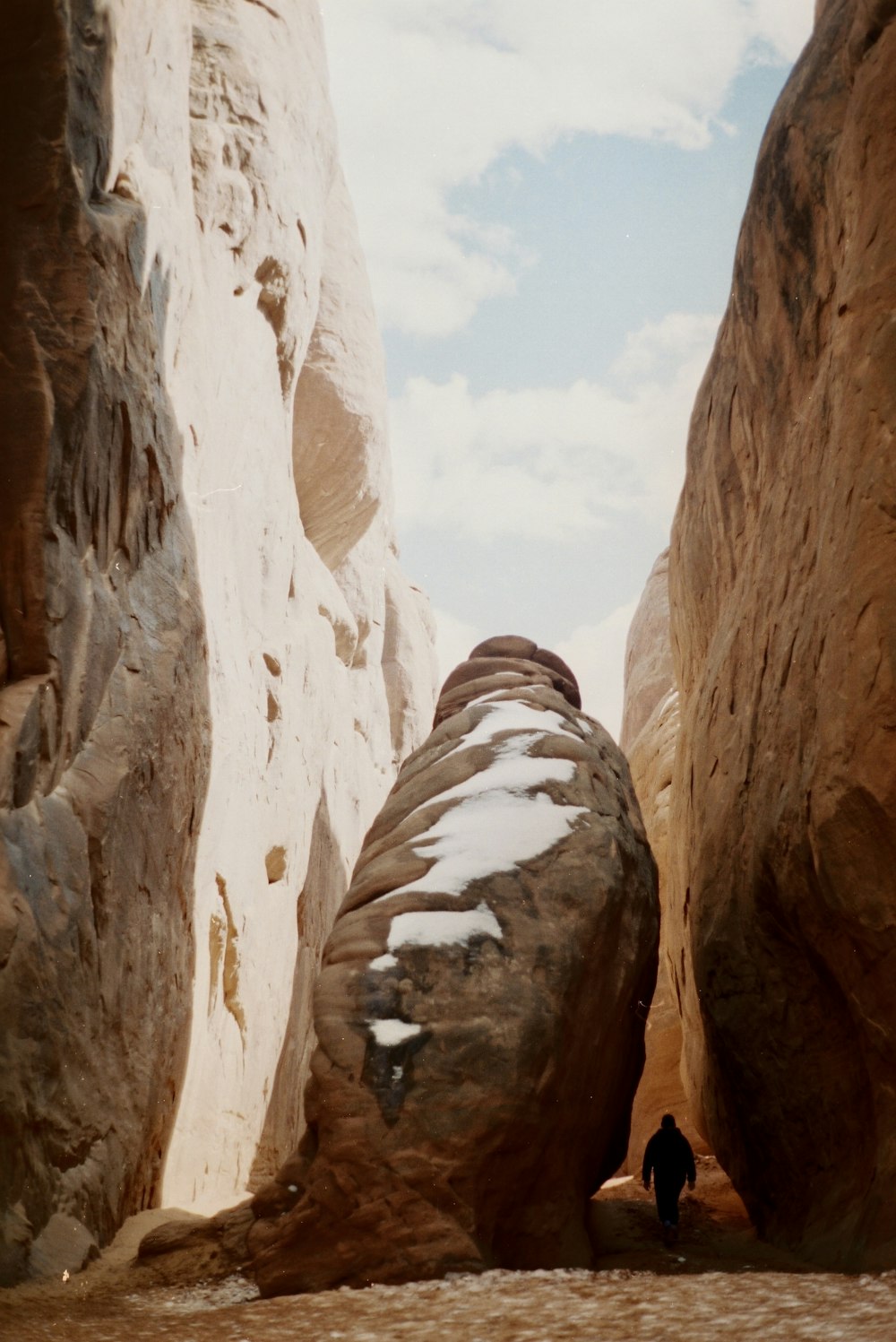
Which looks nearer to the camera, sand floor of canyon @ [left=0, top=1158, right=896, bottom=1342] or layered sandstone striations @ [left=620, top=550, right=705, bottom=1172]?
sand floor of canyon @ [left=0, top=1158, right=896, bottom=1342]

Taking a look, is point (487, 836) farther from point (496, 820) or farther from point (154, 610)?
point (154, 610)

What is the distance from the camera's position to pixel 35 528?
8422 millimetres

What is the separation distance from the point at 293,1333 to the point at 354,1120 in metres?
1.83

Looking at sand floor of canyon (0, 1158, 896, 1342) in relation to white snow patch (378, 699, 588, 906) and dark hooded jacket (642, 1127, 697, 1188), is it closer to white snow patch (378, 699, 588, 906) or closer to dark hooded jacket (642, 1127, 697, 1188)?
dark hooded jacket (642, 1127, 697, 1188)

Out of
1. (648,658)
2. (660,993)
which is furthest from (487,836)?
(648,658)

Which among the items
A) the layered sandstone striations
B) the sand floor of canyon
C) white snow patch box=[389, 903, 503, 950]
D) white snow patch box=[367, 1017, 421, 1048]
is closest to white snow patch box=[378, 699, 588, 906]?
white snow patch box=[389, 903, 503, 950]

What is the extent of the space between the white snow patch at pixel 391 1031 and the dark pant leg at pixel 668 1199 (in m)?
3.37

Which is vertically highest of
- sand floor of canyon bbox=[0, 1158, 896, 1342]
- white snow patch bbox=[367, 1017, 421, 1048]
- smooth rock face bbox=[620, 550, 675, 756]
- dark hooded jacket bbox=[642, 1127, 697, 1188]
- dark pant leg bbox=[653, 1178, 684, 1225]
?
smooth rock face bbox=[620, 550, 675, 756]

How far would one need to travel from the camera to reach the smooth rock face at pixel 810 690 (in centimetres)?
739

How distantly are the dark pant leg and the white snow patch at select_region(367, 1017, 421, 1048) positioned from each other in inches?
133

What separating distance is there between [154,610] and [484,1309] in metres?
6.56

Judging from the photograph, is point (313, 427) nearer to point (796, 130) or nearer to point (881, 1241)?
point (796, 130)

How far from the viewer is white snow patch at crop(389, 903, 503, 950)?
8242mm

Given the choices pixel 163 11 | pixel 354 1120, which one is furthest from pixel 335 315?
pixel 354 1120
